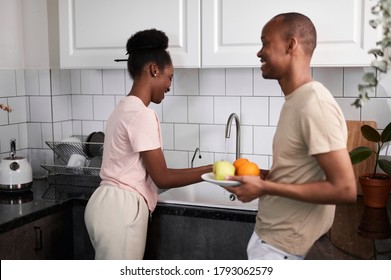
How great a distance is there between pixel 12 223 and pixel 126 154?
510mm

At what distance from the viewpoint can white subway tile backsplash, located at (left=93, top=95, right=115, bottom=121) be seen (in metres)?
2.72

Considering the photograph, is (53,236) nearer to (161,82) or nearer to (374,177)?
(161,82)

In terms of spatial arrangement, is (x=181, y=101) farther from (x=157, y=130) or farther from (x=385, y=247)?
(x=385, y=247)

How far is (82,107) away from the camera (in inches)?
109

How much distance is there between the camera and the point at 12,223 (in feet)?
6.43

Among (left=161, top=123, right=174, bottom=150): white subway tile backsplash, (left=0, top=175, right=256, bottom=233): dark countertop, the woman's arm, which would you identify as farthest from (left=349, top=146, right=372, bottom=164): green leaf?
(left=161, top=123, right=174, bottom=150): white subway tile backsplash

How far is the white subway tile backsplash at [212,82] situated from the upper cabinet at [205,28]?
0.35m

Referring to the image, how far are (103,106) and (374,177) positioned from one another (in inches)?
54.2

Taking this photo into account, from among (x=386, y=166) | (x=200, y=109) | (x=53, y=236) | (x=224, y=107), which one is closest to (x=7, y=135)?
(x=53, y=236)

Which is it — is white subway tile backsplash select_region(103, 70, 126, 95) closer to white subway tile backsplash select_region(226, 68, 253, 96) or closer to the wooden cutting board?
white subway tile backsplash select_region(226, 68, 253, 96)

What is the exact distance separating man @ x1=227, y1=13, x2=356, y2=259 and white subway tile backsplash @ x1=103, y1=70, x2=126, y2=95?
1.34m

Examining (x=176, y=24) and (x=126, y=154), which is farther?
(x=176, y=24)

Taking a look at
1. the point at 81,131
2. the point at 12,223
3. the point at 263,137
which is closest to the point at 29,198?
the point at 12,223

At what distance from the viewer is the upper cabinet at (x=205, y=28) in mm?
1915
